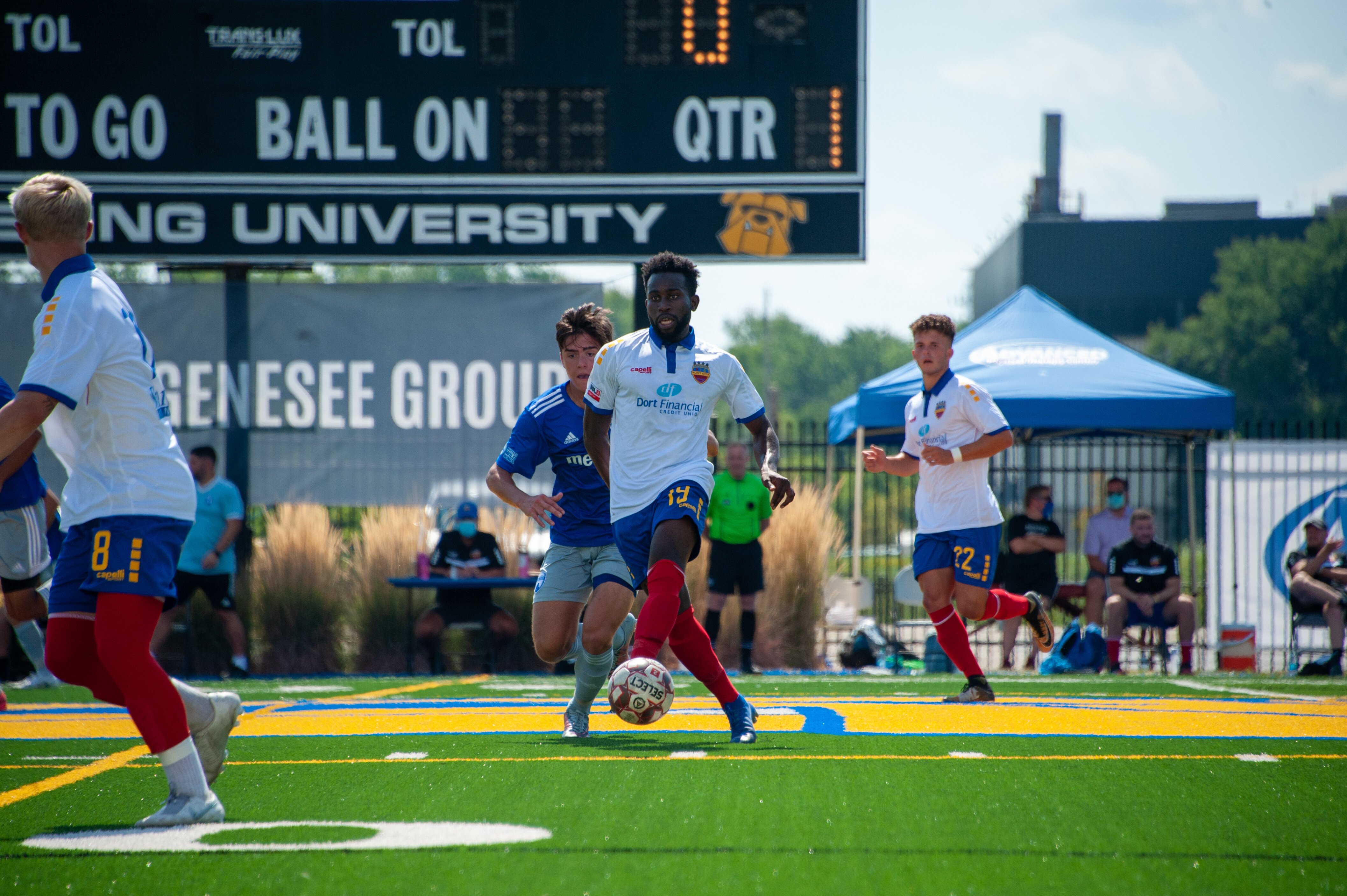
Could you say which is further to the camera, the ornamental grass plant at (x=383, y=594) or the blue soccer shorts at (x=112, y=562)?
the ornamental grass plant at (x=383, y=594)

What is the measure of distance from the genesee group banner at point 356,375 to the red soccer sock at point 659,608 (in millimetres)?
7770

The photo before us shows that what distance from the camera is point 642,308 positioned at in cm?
1321

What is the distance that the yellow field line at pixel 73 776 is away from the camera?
4332 millimetres

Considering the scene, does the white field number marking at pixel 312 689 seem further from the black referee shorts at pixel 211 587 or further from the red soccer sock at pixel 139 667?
the red soccer sock at pixel 139 667

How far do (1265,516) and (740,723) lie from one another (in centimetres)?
966

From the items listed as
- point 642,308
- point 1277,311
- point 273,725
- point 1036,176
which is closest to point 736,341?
point 1036,176

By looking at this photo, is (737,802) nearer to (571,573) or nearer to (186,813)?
(186,813)

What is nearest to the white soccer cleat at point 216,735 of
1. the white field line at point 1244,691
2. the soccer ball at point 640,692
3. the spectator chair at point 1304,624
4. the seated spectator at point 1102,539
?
the soccer ball at point 640,692

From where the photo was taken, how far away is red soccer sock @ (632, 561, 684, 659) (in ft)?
15.1

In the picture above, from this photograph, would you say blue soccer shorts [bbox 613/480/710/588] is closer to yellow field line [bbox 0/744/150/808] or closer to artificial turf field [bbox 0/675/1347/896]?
artificial turf field [bbox 0/675/1347/896]

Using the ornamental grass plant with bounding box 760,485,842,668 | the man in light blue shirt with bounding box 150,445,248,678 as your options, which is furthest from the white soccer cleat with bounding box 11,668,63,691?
the ornamental grass plant with bounding box 760,485,842,668

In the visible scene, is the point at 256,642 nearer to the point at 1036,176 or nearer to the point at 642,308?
the point at 642,308

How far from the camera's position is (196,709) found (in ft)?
12.6

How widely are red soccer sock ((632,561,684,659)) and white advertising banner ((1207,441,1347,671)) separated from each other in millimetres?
9374
